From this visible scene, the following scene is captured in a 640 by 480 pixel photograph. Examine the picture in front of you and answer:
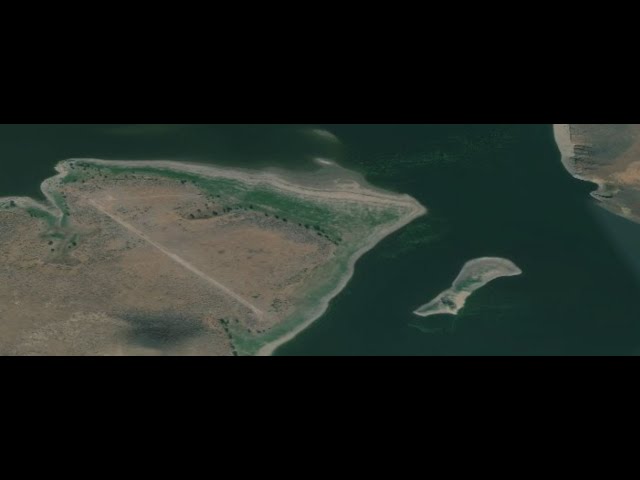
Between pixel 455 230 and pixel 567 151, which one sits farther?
pixel 567 151

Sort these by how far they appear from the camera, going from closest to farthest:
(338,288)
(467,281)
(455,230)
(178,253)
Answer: (338,288) < (178,253) < (467,281) < (455,230)

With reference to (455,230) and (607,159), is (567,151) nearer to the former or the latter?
(607,159)

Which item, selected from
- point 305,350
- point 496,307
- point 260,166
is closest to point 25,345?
point 305,350

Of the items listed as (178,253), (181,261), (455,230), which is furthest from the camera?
(455,230)

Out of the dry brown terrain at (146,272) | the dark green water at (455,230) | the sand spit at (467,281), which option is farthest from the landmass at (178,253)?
the sand spit at (467,281)

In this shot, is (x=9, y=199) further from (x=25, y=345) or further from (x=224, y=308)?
(x=224, y=308)

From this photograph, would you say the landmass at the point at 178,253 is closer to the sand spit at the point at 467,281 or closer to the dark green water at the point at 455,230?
the dark green water at the point at 455,230

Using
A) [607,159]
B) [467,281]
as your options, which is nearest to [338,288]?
[467,281]
